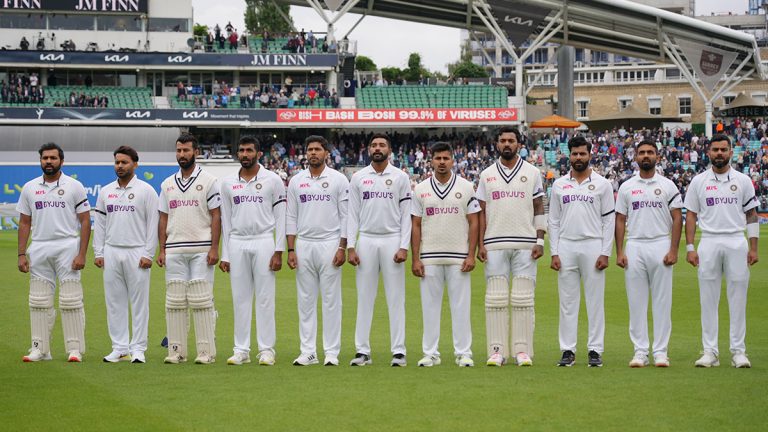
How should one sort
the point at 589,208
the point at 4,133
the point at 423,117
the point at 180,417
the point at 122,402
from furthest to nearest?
1. the point at 423,117
2. the point at 4,133
3. the point at 589,208
4. the point at 122,402
5. the point at 180,417

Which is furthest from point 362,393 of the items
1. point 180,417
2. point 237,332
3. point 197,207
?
point 197,207

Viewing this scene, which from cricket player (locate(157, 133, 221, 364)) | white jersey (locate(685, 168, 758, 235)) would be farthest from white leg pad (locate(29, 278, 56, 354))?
white jersey (locate(685, 168, 758, 235))

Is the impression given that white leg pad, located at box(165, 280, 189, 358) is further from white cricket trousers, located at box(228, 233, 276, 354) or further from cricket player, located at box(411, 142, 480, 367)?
cricket player, located at box(411, 142, 480, 367)

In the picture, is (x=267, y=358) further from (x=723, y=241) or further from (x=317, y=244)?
(x=723, y=241)

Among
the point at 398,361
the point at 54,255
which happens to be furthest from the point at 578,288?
the point at 54,255

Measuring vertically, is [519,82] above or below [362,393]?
above

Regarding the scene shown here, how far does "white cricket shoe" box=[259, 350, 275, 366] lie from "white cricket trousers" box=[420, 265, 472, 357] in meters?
1.54

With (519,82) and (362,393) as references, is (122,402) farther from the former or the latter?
(519,82)

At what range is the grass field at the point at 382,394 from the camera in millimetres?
8016

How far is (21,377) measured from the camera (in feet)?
33.4

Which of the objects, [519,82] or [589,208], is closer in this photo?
[589,208]

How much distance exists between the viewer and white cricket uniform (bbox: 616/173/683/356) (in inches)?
422

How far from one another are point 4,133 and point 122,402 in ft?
162

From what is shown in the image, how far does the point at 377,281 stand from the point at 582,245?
6.86 feet
